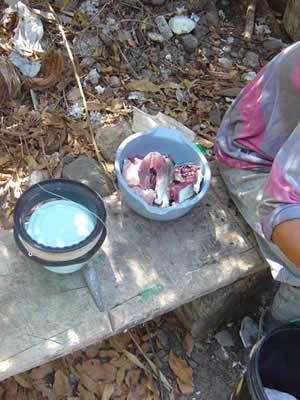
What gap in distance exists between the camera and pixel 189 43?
352 cm

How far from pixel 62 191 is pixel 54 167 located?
686 millimetres

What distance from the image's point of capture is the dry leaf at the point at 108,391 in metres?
2.31

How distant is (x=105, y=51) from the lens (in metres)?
3.36

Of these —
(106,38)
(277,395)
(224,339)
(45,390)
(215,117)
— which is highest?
(106,38)

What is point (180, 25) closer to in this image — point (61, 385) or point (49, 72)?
point (49, 72)

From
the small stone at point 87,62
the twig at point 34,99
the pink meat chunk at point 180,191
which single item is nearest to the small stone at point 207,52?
the small stone at point 87,62

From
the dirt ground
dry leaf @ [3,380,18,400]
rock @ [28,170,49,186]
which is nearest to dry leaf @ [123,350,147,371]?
the dirt ground

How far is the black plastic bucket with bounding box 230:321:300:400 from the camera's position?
6.47ft

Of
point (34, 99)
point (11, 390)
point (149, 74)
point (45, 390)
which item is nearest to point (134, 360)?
point (45, 390)

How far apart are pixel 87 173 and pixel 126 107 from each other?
66 centimetres

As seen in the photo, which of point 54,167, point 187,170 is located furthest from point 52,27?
point 187,170

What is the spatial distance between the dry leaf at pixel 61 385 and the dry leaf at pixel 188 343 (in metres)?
0.60

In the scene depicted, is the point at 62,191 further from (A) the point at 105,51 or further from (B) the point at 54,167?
(A) the point at 105,51

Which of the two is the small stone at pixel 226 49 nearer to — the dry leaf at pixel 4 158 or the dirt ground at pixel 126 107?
the dirt ground at pixel 126 107
